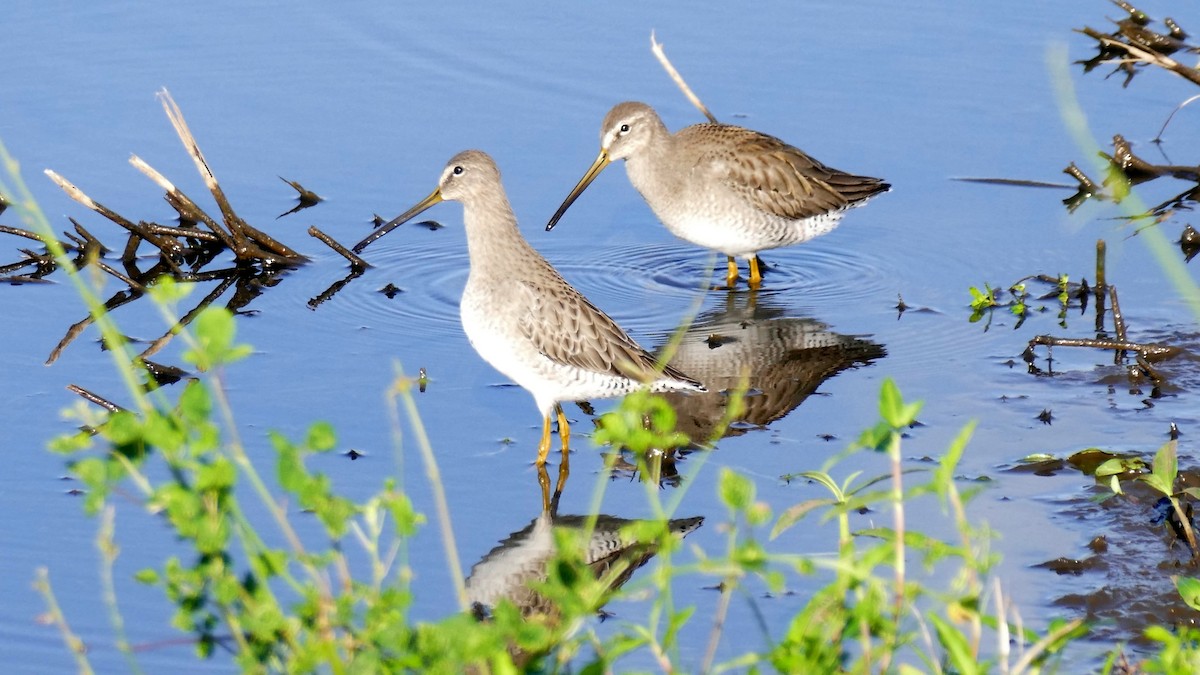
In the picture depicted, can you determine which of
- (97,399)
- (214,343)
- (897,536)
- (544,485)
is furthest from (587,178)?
(214,343)

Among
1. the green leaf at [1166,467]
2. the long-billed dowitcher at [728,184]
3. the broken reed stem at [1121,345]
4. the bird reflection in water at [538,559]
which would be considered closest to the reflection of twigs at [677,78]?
the long-billed dowitcher at [728,184]

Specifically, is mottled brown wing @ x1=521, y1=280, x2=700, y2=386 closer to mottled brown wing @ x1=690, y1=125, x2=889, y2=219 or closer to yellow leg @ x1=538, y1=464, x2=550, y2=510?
yellow leg @ x1=538, y1=464, x2=550, y2=510

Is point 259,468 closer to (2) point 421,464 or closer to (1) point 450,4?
(2) point 421,464

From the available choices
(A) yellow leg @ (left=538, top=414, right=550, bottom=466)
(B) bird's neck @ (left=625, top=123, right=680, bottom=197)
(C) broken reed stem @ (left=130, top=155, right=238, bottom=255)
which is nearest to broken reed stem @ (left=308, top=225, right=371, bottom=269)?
(C) broken reed stem @ (left=130, top=155, right=238, bottom=255)

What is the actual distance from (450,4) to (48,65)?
2.61m

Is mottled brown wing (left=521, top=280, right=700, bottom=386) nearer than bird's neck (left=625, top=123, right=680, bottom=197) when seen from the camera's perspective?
Yes

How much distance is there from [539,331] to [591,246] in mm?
2481

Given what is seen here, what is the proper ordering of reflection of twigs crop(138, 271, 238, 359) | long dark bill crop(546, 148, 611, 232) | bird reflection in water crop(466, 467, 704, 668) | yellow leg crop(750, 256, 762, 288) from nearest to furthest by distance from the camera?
1. bird reflection in water crop(466, 467, 704, 668)
2. reflection of twigs crop(138, 271, 238, 359)
3. yellow leg crop(750, 256, 762, 288)
4. long dark bill crop(546, 148, 611, 232)

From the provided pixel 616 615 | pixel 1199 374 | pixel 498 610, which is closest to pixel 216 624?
pixel 498 610

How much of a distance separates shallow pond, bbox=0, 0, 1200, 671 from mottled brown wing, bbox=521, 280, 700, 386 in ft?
1.29

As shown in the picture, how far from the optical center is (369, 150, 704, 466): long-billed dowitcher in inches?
239

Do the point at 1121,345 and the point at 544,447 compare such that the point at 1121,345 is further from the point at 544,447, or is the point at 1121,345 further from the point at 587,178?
the point at 587,178

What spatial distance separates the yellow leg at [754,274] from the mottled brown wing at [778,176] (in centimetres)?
34

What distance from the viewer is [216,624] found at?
3.26m
